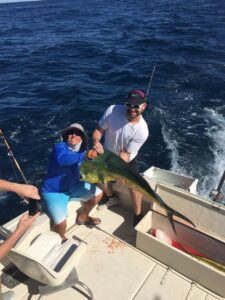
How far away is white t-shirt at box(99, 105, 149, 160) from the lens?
3.87 metres

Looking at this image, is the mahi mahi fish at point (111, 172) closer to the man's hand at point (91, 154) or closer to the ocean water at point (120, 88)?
the man's hand at point (91, 154)

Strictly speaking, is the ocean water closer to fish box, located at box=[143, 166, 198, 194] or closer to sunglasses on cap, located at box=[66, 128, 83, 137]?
fish box, located at box=[143, 166, 198, 194]

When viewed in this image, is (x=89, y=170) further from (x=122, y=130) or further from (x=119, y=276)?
(x=119, y=276)

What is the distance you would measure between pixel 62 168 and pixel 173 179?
5.22 ft

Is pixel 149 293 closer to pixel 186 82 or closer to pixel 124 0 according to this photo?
pixel 186 82

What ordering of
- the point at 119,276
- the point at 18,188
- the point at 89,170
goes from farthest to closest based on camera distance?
the point at 119,276 < the point at 89,170 < the point at 18,188

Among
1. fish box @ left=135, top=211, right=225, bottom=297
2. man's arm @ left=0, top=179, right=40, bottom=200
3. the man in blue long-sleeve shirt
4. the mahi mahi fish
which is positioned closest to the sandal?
the man in blue long-sleeve shirt

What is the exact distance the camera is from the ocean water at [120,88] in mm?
7453

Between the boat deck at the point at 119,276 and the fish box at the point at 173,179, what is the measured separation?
870 mm

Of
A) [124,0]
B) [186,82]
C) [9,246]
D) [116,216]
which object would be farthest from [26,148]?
[124,0]

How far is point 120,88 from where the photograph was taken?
11.5 m

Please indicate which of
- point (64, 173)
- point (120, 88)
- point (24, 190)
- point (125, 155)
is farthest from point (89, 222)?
point (120, 88)

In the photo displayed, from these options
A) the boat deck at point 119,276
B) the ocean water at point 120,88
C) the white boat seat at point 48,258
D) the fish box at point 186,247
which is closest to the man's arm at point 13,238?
the white boat seat at point 48,258

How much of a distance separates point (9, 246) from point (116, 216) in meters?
1.92
